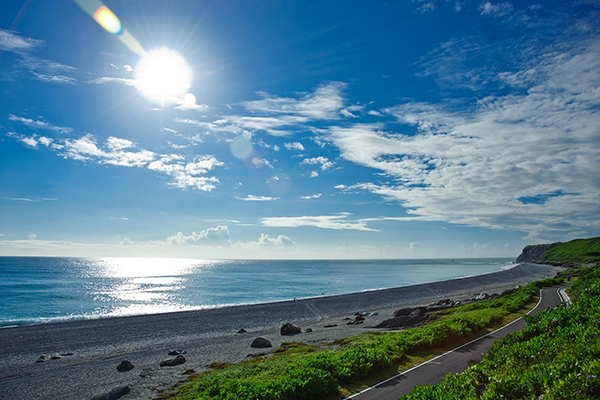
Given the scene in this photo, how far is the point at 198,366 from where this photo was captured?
953 inches

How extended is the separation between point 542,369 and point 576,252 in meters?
199

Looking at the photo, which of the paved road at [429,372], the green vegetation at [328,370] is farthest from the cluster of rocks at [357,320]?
the paved road at [429,372]

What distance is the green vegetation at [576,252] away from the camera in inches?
5477

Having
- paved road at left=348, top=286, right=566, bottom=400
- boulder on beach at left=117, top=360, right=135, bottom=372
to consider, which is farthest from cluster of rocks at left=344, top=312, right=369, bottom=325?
boulder on beach at left=117, top=360, right=135, bottom=372

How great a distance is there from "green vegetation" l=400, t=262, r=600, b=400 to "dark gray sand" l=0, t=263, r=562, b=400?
16.4 metres

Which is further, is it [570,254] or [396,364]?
[570,254]

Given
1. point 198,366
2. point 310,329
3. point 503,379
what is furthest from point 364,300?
point 503,379

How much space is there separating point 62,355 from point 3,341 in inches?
378

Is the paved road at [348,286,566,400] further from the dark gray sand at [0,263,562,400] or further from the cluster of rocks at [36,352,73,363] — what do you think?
the cluster of rocks at [36,352,73,363]

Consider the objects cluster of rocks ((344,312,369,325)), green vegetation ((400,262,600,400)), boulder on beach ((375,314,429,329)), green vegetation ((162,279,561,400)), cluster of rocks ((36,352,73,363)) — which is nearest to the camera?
green vegetation ((400,262,600,400))

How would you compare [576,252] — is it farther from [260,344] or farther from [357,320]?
[260,344]

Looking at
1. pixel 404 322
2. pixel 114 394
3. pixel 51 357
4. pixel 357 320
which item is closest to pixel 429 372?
pixel 114 394

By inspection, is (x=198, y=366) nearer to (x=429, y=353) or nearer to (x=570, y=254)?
(x=429, y=353)

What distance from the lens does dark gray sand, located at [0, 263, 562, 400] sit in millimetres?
21344
